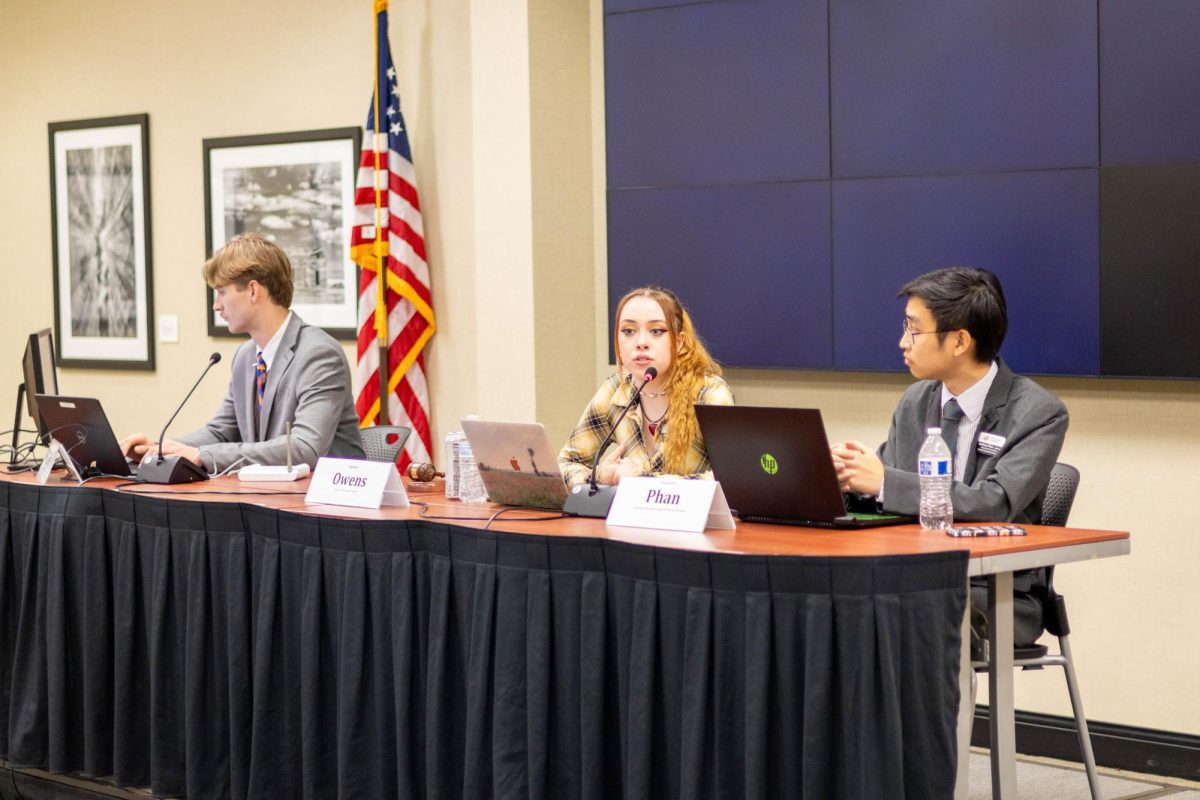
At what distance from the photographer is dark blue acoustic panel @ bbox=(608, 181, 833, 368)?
464cm

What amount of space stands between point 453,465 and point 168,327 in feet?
11.0

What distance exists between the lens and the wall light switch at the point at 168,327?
655cm

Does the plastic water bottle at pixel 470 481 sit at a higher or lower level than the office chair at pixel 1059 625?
higher

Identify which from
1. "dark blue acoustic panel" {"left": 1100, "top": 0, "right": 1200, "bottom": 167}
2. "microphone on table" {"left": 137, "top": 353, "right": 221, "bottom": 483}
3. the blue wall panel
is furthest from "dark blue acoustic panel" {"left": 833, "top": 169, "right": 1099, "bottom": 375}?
"microphone on table" {"left": 137, "top": 353, "right": 221, "bottom": 483}

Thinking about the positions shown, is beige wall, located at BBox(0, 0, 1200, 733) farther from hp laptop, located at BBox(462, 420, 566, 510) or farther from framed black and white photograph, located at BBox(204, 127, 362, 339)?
hp laptop, located at BBox(462, 420, 566, 510)

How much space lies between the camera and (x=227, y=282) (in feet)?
13.9

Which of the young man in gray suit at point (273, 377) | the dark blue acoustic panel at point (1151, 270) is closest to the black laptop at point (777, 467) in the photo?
the dark blue acoustic panel at point (1151, 270)

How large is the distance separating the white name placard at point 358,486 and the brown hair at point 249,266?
0.97 meters

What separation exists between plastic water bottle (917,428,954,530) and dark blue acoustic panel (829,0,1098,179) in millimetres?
1444

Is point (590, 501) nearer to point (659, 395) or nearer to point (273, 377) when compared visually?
point (659, 395)

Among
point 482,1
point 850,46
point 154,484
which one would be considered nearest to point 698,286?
point 850,46

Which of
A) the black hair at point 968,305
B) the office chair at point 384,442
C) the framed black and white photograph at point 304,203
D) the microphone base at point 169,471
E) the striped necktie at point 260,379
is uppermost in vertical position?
the framed black and white photograph at point 304,203

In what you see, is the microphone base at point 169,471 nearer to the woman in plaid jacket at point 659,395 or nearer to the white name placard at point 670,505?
the woman in plaid jacket at point 659,395

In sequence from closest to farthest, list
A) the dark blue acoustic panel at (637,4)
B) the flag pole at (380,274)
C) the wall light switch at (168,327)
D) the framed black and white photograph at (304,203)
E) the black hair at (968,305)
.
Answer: the black hair at (968,305) → the dark blue acoustic panel at (637,4) → the flag pole at (380,274) → the framed black and white photograph at (304,203) → the wall light switch at (168,327)
